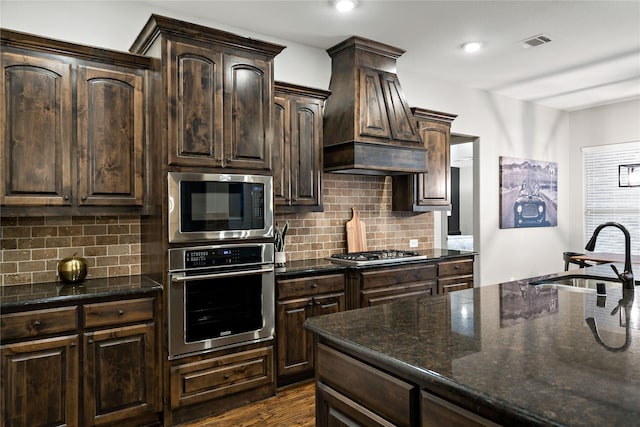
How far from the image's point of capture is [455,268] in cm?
441

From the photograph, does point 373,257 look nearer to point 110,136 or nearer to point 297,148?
point 297,148

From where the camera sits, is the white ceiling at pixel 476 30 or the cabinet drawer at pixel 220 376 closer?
the cabinet drawer at pixel 220 376

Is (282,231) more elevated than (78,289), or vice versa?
(282,231)

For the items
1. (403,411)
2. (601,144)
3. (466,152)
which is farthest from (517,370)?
(466,152)

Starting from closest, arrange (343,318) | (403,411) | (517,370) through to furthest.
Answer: (517,370)
(403,411)
(343,318)

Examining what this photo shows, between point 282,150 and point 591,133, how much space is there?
17.3ft

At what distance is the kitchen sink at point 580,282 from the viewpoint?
246cm

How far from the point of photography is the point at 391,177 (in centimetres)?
476

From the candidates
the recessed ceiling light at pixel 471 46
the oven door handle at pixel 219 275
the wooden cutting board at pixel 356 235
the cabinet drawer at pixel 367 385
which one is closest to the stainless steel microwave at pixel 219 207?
the oven door handle at pixel 219 275

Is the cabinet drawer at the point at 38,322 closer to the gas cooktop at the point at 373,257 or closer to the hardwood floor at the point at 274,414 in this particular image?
the hardwood floor at the point at 274,414

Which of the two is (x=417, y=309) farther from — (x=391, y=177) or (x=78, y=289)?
(x=391, y=177)

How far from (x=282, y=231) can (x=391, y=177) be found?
162 centimetres

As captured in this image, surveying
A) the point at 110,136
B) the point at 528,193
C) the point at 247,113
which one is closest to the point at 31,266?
the point at 110,136

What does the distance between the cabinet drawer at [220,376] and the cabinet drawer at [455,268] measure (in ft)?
6.49
